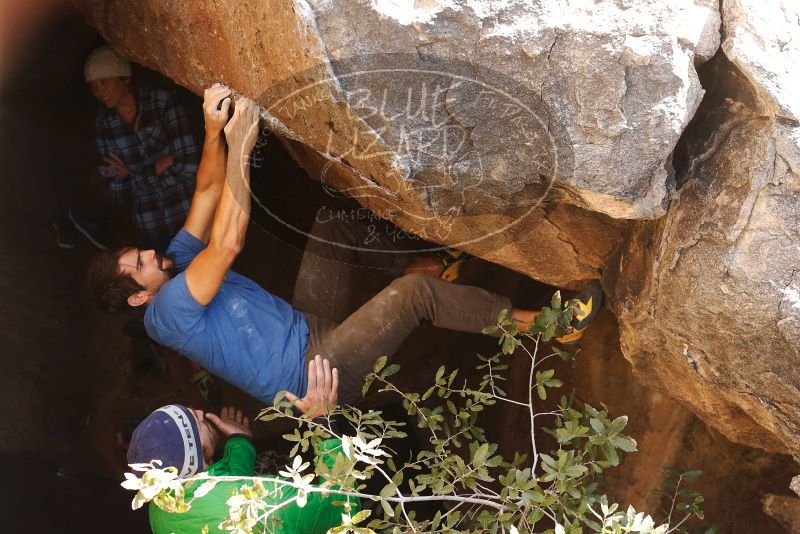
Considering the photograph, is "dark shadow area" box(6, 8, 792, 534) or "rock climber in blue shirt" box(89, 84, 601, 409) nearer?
"rock climber in blue shirt" box(89, 84, 601, 409)

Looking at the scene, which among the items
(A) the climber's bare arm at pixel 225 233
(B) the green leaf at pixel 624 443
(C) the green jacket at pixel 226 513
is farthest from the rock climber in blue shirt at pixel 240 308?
(B) the green leaf at pixel 624 443

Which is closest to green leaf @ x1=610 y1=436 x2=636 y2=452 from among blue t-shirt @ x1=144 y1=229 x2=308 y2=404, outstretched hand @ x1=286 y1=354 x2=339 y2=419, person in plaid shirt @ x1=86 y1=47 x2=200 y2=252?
outstretched hand @ x1=286 y1=354 x2=339 y2=419

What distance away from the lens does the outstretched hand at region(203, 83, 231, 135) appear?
2367 millimetres

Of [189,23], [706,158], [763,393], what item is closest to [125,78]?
[189,23]

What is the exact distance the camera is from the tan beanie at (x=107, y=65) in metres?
3.25

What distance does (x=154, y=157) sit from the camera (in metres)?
3.42

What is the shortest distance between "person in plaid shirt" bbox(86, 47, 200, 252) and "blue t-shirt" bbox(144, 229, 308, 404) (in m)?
0.66

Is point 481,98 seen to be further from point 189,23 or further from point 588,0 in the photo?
point 189,23

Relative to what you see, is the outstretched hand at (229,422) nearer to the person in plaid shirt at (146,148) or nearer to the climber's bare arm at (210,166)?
the climber's bare arm at (210,166)

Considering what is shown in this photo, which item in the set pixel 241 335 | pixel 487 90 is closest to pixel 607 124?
pixel 487 90

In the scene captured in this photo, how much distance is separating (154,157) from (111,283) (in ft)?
3.04

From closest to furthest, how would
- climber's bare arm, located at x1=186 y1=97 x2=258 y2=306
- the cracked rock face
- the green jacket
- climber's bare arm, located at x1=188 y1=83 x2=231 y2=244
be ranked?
the cracked rock face, the green jacket, climber's bare arm, located at x1=188 y1=83 x2=231 y2=244, climber's bare arm, located at x1=186 y1=97 x2=258 y2=306

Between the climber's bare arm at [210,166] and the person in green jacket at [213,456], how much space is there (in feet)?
2.16

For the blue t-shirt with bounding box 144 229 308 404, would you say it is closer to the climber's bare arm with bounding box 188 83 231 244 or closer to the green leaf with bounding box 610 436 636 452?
the climber's bare arm with bounding box 188 83 231 244
